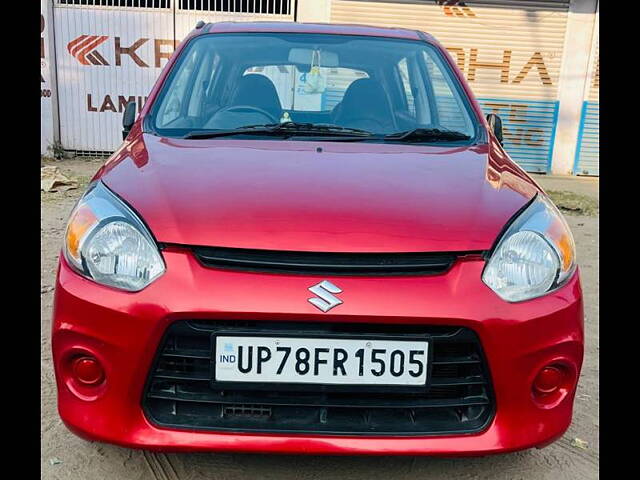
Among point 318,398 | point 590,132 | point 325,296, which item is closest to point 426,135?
point 325,296

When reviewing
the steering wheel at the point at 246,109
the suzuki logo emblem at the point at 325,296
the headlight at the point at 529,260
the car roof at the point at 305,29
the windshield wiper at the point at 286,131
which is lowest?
the suzuki logo emblem at the point at 325,296

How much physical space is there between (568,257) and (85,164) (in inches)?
316

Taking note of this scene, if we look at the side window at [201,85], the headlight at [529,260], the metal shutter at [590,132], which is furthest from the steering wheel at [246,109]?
the metal shutter at [590,132]

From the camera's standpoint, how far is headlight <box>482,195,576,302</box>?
5.97 ft

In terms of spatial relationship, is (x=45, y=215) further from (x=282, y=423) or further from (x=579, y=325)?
(x=579, y=325)

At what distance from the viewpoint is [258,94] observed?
2834 mm

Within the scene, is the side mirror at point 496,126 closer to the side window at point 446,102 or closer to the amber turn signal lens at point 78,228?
the side window at point 446,102

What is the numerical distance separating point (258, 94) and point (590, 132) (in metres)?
7.97

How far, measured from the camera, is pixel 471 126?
9.07ft

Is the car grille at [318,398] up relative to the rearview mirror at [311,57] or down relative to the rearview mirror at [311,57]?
down

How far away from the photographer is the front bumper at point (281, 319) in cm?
171

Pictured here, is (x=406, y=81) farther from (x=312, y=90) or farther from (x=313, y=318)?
(x=313, y=318)

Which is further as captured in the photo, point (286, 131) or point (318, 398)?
point (286, 131)
